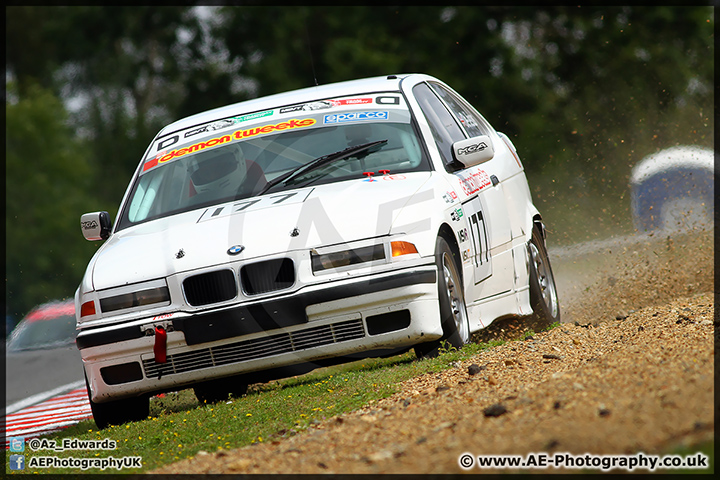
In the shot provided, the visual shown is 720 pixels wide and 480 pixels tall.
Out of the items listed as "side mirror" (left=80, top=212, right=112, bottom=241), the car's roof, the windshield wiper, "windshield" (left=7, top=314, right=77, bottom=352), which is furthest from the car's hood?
"windshield" (left=7, top=314, right=77, bottom=352)

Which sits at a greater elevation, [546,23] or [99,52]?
[99,52]

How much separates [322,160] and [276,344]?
4.62 ft

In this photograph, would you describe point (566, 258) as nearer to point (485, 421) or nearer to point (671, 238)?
point (671, 238)

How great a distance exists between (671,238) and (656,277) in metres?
1.67

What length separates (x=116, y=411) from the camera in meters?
6.12

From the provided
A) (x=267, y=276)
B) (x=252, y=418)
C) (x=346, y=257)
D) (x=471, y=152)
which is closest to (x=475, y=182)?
(x=471, y=152)

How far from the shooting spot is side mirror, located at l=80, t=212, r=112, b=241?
6.89 m

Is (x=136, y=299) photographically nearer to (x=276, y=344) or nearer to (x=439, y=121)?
(x=276, y=344)

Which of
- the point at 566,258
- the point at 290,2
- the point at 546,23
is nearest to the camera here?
the point at 566,258

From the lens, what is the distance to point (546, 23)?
90.7ft

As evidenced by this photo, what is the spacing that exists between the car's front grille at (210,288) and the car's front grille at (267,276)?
8 cm

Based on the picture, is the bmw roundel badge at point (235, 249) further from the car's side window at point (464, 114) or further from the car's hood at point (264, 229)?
the car's side window at point (464, 114)

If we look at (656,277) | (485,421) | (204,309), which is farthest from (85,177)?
(485,421)

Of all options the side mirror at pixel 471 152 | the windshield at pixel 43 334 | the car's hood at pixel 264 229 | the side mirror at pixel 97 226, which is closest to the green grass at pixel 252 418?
the car's hood at pixel 264 229
